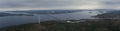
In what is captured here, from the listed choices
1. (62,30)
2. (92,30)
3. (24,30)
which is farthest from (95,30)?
(24,30)

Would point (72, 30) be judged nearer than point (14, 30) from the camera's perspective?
Yes

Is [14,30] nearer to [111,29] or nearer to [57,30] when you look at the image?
[57,30]

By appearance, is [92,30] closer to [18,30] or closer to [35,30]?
[35,30]

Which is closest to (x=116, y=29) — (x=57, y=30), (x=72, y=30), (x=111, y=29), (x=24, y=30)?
(x=111, y=29)

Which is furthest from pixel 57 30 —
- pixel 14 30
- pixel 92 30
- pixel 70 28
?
pixel 14 30

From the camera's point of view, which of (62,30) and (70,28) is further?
(70,28)

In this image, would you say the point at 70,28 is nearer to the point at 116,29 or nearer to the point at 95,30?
the point at 95,30
